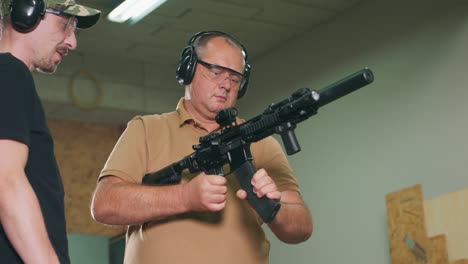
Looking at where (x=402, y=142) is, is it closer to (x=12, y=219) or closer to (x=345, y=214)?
(x=345, y=214)

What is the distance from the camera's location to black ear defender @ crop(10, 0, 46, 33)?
2111 millimetres

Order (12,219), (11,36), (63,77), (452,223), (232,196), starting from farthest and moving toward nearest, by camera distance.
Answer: (63,77) < (452,223) < (232,196) < (11,36) < (12,219)

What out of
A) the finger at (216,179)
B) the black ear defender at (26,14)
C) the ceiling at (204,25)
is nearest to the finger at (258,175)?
the finger at (216,179)

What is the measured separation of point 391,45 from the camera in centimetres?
601

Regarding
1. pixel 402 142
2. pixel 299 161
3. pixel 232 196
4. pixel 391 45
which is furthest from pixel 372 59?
pixel 232 196

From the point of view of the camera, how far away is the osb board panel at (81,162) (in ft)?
25.6

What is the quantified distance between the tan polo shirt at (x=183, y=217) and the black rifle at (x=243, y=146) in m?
0.10

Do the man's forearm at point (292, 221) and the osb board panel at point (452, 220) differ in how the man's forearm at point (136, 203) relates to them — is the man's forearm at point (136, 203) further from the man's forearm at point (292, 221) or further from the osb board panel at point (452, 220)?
the osb board panel at point (452, 220)

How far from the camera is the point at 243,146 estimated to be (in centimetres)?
277

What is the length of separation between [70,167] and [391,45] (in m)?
3.45

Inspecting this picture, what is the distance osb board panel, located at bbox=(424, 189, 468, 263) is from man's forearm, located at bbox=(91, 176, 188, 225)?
3.00 meters

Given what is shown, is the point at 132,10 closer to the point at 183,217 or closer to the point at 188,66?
the point at 188,66

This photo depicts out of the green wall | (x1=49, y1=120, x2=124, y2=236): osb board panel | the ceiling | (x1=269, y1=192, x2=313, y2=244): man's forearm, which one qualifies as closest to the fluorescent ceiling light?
the ceiling

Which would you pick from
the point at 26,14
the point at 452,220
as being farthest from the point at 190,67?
the point at 452,220
